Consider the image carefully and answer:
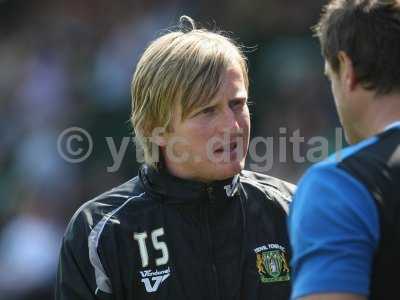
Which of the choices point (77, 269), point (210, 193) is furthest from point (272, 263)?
point (77, 269)

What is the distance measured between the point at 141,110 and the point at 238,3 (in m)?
5.64

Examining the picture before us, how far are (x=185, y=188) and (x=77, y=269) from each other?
506mm

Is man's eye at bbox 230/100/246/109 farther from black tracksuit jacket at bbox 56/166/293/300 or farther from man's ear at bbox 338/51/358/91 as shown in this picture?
man's ear at bbox 338/51/358/91

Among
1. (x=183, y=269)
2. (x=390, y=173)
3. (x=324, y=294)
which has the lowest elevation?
(x=183, y=269)

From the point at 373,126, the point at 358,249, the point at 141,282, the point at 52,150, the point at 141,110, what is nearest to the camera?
the point at 358,249

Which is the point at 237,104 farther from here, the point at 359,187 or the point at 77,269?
the point at 359,187

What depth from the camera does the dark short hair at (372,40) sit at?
226 cm

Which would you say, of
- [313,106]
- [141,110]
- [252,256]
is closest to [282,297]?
[252,256]

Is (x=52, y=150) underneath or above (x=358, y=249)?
underneath

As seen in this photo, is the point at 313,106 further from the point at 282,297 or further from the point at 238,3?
the point at 282,297

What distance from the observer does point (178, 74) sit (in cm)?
326

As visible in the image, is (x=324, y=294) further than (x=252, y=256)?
No

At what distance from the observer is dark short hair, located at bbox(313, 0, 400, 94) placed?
7.41 feet

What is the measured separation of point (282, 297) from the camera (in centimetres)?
317
